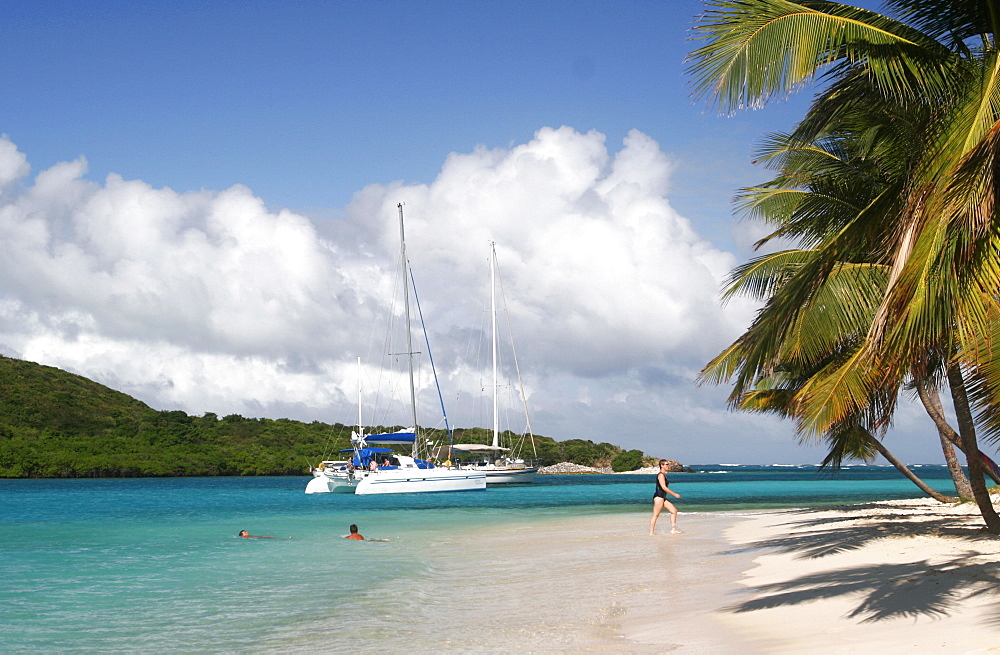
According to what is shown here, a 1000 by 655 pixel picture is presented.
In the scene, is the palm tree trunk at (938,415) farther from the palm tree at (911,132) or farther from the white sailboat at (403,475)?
the white sailboat at (403,475)

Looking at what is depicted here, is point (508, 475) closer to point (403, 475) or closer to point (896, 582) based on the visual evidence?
point (403, 475)

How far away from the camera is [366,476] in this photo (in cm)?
4894

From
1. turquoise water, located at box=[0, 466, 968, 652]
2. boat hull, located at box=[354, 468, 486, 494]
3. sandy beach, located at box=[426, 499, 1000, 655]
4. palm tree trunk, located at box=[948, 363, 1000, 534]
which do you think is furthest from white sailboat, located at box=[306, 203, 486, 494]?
palm tree trunk, located at box=[948, 363, 1000, 534]

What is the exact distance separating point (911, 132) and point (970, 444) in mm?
4856

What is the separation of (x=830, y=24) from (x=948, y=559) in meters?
6.72

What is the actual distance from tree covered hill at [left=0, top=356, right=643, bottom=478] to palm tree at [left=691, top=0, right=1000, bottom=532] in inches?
2631

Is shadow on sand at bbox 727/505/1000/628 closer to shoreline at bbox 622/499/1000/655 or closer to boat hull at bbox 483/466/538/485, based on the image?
shoreline at bbox 622/499/1000/655

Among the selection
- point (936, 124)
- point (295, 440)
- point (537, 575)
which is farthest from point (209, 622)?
point (295, 440)

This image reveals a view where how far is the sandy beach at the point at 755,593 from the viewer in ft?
22.8

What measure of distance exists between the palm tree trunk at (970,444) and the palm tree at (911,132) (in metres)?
2.17

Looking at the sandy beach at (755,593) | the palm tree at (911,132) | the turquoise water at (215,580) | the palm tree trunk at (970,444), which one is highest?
the palm tree at (911,132)

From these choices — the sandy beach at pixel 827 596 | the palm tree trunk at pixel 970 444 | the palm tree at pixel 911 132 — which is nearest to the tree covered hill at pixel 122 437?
the sandy beach at pixel 827 596

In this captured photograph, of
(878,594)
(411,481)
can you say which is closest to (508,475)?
(411,481)

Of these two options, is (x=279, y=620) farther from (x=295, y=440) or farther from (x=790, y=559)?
(x=295, y=440)
